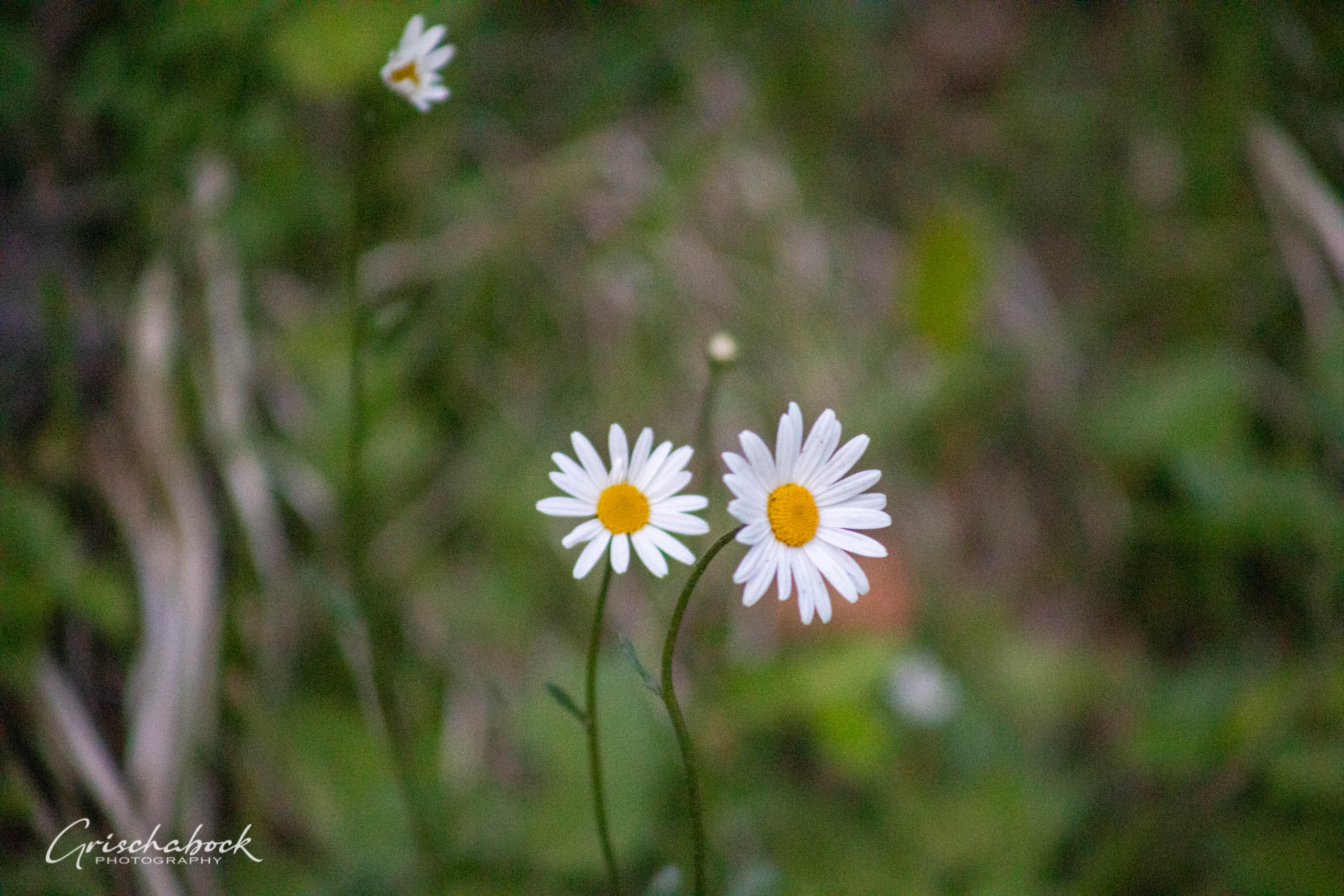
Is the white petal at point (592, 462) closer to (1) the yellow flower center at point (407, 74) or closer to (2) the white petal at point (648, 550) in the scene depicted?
(2) the white petal at point (648, 550)

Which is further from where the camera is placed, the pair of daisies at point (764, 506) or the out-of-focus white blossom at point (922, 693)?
the out-of-focus white blossom at point (922, 693)

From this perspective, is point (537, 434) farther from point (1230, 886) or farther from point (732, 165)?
point (1230, 886)

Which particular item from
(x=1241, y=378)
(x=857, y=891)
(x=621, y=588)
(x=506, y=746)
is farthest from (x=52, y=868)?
(x=1241, y=378)

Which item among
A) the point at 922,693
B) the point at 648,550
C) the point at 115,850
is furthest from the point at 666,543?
the point at 922,693

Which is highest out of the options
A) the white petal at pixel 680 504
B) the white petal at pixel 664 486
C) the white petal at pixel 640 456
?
the white petal at pixel 640 456

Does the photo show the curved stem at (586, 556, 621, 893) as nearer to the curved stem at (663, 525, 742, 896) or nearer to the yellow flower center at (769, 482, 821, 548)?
the curved stem at (663, 525, 742, 896)

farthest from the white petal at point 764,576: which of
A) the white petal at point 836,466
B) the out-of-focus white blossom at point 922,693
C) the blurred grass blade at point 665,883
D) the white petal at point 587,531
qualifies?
the out-of-focus white blossom at point 922,693
